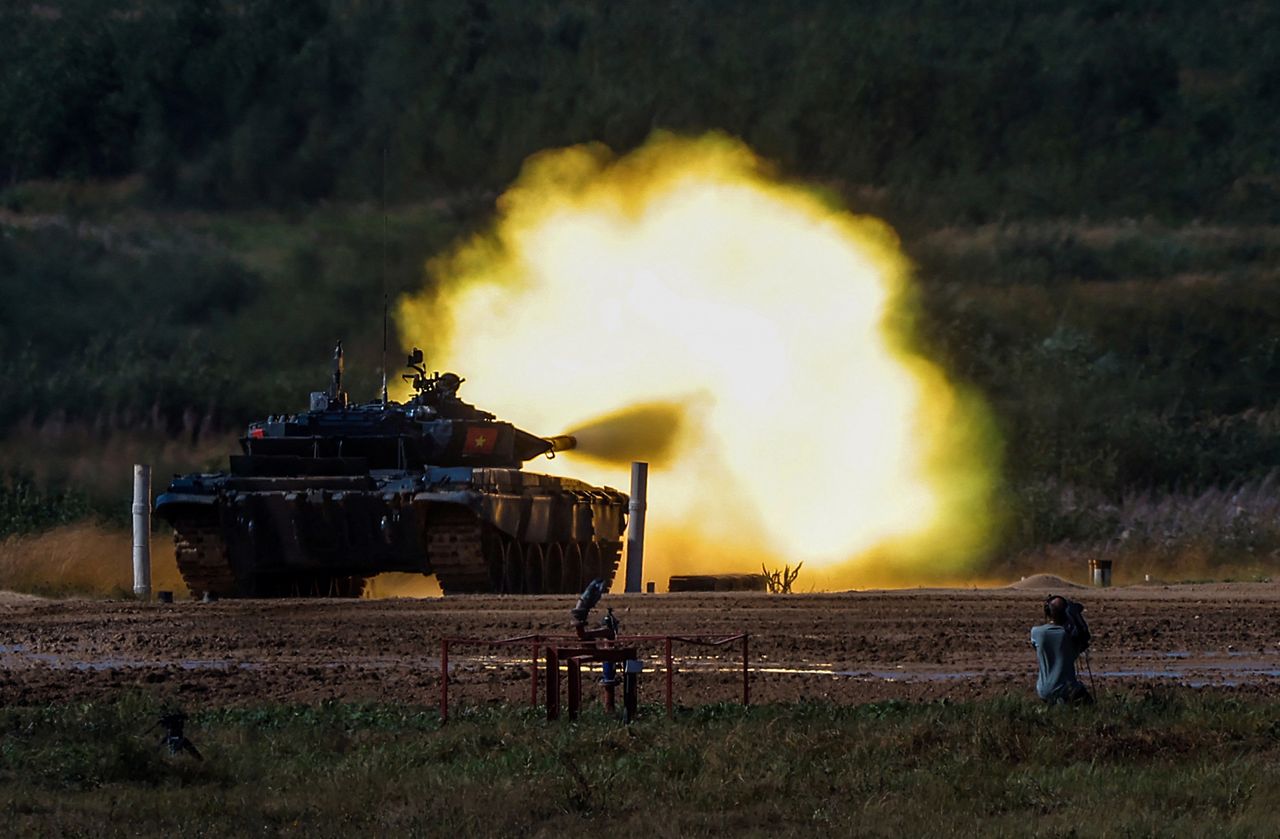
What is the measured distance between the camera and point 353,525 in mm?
34562

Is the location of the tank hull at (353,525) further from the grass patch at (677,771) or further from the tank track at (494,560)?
the grass patch at (677,771)

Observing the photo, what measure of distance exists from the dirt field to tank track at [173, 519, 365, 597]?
4.47 ft

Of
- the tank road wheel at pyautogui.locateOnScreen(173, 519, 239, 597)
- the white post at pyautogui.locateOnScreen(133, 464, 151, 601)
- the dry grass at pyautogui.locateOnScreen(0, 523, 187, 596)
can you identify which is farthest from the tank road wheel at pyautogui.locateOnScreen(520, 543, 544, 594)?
the dry grass at pyautogui.locateOnScreen(0, 523, 187, 596)

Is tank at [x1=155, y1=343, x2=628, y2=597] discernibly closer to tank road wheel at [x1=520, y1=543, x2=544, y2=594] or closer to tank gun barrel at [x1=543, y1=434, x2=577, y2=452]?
tank road wheel at [x1=520, y1=543, x2=544, y2=594]

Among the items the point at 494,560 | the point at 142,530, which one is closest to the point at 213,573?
the point at 142,530

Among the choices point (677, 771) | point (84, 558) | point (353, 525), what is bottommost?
point (677, 771)

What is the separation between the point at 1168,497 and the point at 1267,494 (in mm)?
1664

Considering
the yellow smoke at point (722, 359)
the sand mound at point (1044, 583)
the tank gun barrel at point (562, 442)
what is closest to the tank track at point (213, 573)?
the tank gun barrel at point (562, 442)

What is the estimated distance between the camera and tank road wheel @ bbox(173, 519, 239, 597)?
35.1 meters

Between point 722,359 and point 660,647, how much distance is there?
1934 cm

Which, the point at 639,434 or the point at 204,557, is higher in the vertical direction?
the point at 639,434

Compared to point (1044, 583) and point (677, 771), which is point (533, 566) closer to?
point (1044, 583)

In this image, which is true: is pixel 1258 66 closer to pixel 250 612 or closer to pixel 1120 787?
pixel 250 612

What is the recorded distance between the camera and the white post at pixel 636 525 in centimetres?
3934
